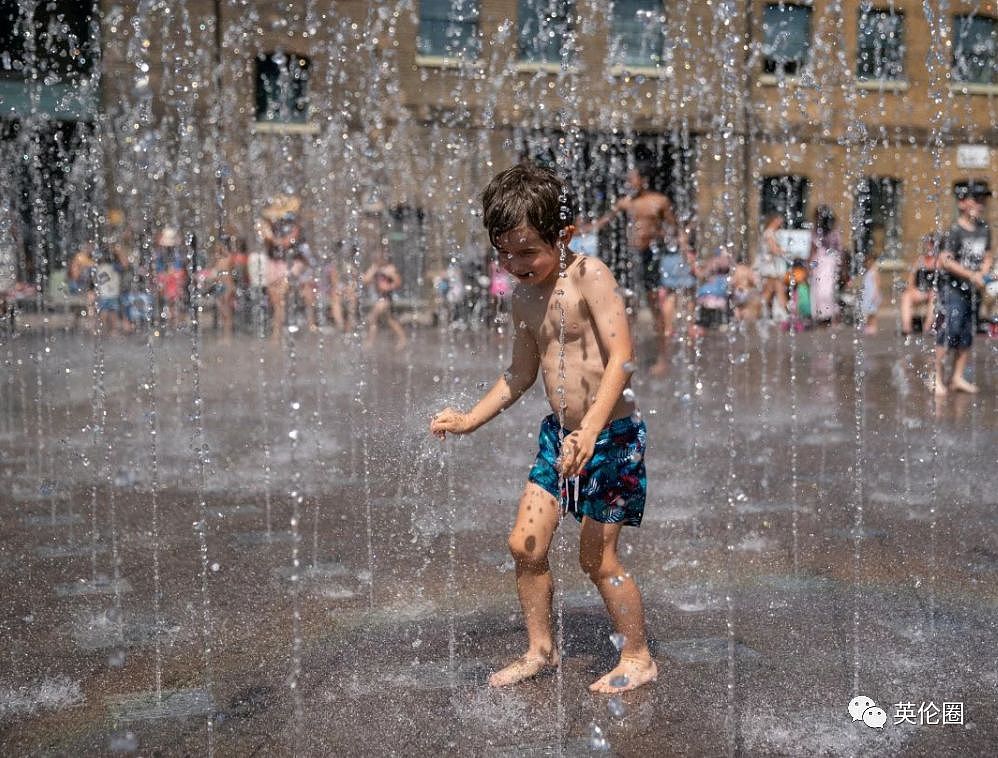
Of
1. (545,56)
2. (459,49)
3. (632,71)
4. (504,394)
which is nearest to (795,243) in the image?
(632,71)

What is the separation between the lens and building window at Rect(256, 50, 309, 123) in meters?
21.5

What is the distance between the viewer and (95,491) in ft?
19.4

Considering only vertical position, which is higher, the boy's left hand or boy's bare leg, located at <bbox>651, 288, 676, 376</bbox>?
the boy's left hand

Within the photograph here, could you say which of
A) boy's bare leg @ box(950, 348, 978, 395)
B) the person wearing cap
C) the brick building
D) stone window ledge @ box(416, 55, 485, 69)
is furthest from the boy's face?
stone window ledge @ box(416, 55, 485, 69)

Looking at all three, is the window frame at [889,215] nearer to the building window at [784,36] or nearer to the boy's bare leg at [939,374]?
the building window at [784,36]

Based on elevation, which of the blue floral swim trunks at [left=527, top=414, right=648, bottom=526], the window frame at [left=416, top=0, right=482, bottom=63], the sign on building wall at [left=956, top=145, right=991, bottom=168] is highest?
the window frame at [left=416, top=0, right=482, bottom=63]

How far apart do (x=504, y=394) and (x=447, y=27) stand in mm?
20077

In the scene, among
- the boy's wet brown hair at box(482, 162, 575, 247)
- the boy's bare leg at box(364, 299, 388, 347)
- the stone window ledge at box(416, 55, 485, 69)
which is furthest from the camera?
the stone window ledge at box(416, 55, 485, 69)

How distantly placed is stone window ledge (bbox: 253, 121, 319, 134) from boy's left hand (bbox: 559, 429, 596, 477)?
1940 centimetres

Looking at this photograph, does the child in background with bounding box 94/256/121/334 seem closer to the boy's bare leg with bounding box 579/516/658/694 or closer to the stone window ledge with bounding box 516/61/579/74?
the stone window ledge with bounding box 516/61/579/74

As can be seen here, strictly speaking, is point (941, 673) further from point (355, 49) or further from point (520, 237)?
point (355, 49)

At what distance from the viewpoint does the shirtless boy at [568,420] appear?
121 inches

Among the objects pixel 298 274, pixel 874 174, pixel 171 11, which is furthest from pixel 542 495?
pixel 874 174

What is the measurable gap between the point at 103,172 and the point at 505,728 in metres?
20.1
